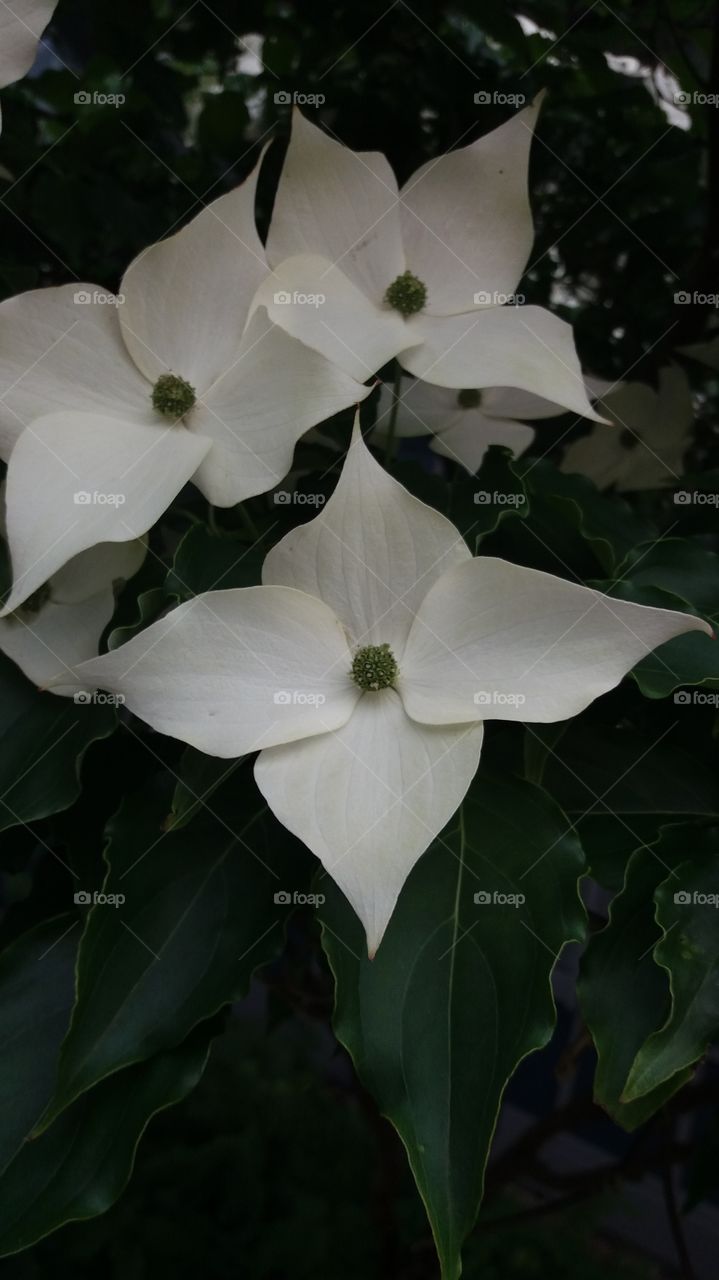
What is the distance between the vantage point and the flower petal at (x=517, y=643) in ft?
1.27

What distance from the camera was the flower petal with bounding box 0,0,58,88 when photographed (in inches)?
18.2

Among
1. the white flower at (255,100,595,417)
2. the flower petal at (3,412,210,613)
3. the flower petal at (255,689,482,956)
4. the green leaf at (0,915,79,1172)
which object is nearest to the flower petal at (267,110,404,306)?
the white flower at (255,100,595,417)

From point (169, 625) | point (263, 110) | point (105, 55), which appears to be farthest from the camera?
point (263, 110)

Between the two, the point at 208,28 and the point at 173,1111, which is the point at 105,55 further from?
the point at 173,1111

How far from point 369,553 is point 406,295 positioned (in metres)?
0.16

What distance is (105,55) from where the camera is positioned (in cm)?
86

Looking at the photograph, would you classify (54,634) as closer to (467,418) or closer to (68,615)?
(68,615)

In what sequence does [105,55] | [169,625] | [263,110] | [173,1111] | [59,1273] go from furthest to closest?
[173,1111] → [59,1273] → [263,110] → [105,55] → [169,625]

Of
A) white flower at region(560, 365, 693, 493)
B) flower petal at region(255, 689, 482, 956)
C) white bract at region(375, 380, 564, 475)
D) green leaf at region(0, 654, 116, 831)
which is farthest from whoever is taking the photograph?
white flower at region(560, 365, 693, 493)

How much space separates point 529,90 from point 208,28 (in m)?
0.34

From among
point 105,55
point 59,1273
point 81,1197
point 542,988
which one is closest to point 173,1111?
point 59,1273

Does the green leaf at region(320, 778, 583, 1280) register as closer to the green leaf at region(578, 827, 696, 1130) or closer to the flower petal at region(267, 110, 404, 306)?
the green leaf at region(578, 827, 696, 1130)

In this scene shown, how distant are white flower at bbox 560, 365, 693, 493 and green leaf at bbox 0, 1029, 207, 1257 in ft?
1.72

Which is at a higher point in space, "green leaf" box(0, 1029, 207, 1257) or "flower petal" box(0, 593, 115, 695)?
"flower petal" box(0, 593, 115, 695)
